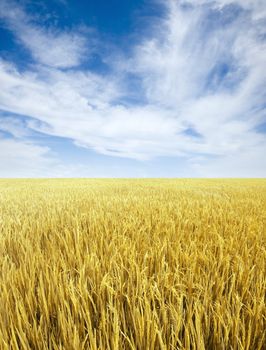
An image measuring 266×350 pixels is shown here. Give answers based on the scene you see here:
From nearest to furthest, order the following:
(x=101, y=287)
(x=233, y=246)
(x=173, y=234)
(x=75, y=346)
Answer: (x=75, y=346), (x=101, y=287), (x=233, y=246), (x=173, y=234)

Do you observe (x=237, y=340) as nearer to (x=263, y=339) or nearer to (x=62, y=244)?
(x=263, y=339)

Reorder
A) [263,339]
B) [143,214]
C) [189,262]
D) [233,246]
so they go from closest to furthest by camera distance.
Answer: [263,339] → [189,262] → [233,246] → [143,214]

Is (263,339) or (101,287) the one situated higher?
(101,287)

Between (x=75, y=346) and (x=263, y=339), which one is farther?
(x=263, y=339)

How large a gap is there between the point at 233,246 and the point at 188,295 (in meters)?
1.07

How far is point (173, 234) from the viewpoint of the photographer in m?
2.68

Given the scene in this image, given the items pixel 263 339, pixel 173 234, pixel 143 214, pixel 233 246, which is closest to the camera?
pixel 263 339

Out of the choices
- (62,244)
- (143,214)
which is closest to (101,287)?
(62,244)

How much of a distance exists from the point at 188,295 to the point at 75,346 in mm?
704

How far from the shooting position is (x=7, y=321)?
1.24 meters

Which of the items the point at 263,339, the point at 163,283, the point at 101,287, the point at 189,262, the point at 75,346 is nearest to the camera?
the point at 75,346

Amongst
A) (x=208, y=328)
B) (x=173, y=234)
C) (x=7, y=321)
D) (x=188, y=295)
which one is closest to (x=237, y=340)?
(x=208, y=328)

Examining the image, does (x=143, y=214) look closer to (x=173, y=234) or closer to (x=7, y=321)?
(x=173, y=234)

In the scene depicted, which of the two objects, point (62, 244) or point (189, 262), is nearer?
point (189, 262)
